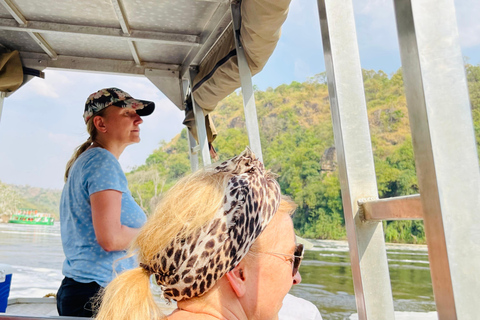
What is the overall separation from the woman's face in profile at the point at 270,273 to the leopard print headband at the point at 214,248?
53 mm

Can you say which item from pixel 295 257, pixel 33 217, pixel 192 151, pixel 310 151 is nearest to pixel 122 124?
pixel 295 257

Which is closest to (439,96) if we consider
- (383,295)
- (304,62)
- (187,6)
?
(383,295)

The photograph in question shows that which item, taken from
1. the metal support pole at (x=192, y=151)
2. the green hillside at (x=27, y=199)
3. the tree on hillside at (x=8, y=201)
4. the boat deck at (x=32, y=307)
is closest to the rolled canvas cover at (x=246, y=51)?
the metal support pole at (x=192, y=151)

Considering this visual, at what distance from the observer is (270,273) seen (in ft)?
2.59

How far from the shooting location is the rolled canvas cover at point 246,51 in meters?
1.85

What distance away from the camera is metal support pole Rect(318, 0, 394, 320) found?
3.25 feet

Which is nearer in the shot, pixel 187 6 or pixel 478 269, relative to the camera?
pixel 478 269

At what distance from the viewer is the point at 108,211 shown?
4.58 ft

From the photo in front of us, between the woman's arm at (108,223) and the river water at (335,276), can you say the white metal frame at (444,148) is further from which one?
the river water at (335,276)

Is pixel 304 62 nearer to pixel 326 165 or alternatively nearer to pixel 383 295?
pixel 326 165

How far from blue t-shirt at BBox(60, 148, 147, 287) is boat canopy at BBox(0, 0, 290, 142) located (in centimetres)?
97

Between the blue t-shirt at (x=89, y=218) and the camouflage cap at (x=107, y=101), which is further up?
the camouflage cap at (x=107, y=101)

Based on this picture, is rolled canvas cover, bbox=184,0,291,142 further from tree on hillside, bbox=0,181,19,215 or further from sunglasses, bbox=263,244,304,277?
tree on hillside, bbox=0,181,19,215

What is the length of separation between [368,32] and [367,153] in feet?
245
